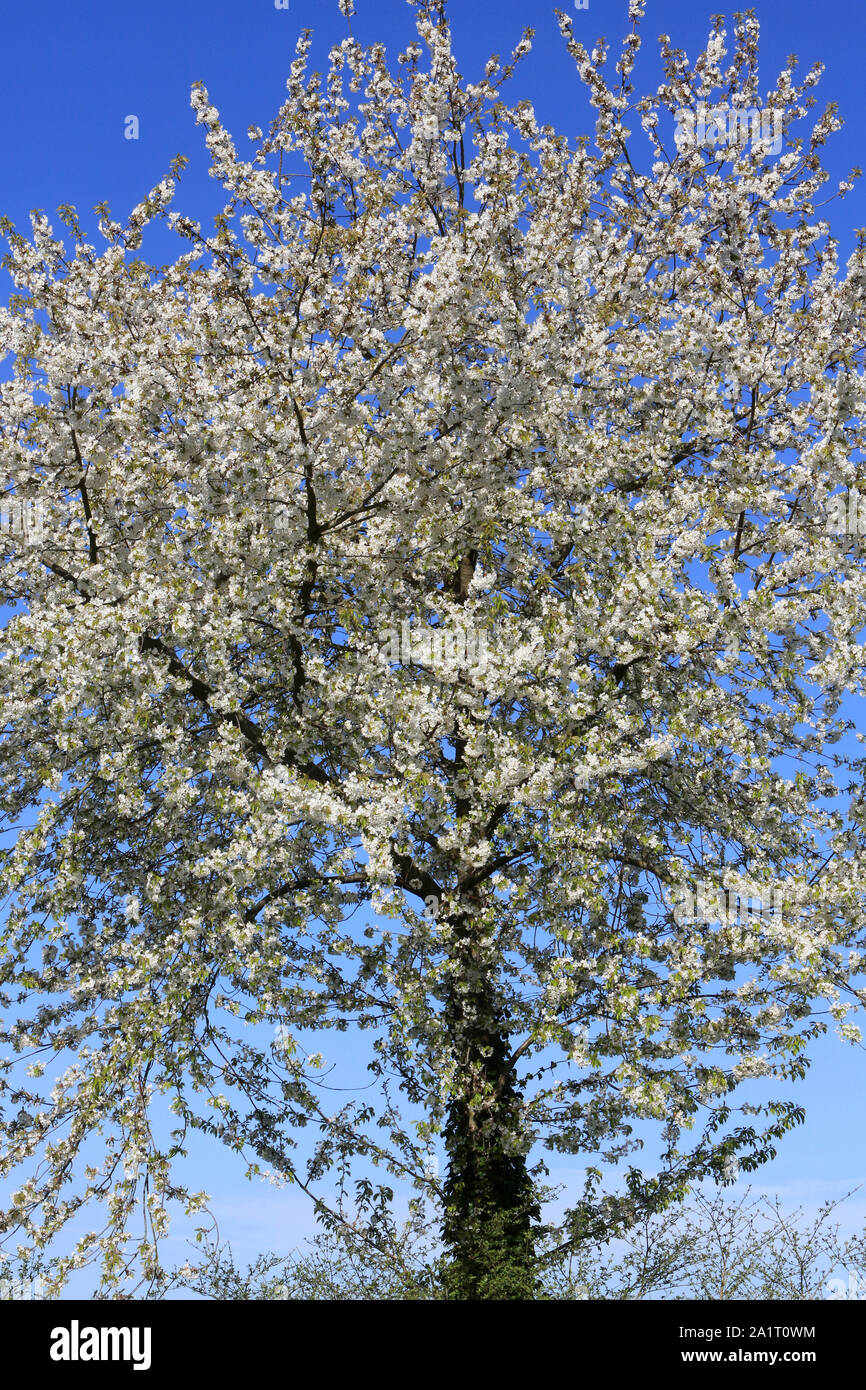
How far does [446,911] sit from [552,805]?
1.70 m

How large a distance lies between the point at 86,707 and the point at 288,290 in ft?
13.4

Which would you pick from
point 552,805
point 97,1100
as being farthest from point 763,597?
point 97,1100

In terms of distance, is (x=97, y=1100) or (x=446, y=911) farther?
(x=446, y=911)

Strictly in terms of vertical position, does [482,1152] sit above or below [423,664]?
below

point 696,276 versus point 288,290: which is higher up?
point 696,276
